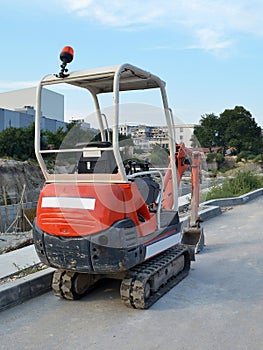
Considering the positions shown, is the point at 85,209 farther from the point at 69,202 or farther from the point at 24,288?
the point at 24,288

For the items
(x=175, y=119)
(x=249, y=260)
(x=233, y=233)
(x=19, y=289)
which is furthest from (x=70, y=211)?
(x=233, y=233)

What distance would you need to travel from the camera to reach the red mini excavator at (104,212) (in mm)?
4312

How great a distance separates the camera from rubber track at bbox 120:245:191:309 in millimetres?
4539

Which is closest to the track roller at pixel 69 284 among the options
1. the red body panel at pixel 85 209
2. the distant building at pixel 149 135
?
the red body panel at pixel 85 209

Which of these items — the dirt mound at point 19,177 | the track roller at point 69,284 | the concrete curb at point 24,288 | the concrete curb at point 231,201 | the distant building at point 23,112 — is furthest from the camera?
the distant building at point 23,112

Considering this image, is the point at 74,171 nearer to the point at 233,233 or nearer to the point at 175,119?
the point at 175,119

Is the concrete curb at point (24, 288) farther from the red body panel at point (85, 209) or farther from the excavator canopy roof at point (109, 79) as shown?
the excavator canopy roof at point (109, 79)

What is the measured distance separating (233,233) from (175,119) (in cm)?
421

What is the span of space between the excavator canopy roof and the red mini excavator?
1 cm

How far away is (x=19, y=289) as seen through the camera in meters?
4.86

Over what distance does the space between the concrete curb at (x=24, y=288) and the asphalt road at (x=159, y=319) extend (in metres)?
0.08

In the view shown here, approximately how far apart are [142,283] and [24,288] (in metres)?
1.42

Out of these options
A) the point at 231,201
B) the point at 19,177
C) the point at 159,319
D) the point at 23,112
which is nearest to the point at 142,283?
the point at 159,319

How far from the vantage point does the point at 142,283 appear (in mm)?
4527
